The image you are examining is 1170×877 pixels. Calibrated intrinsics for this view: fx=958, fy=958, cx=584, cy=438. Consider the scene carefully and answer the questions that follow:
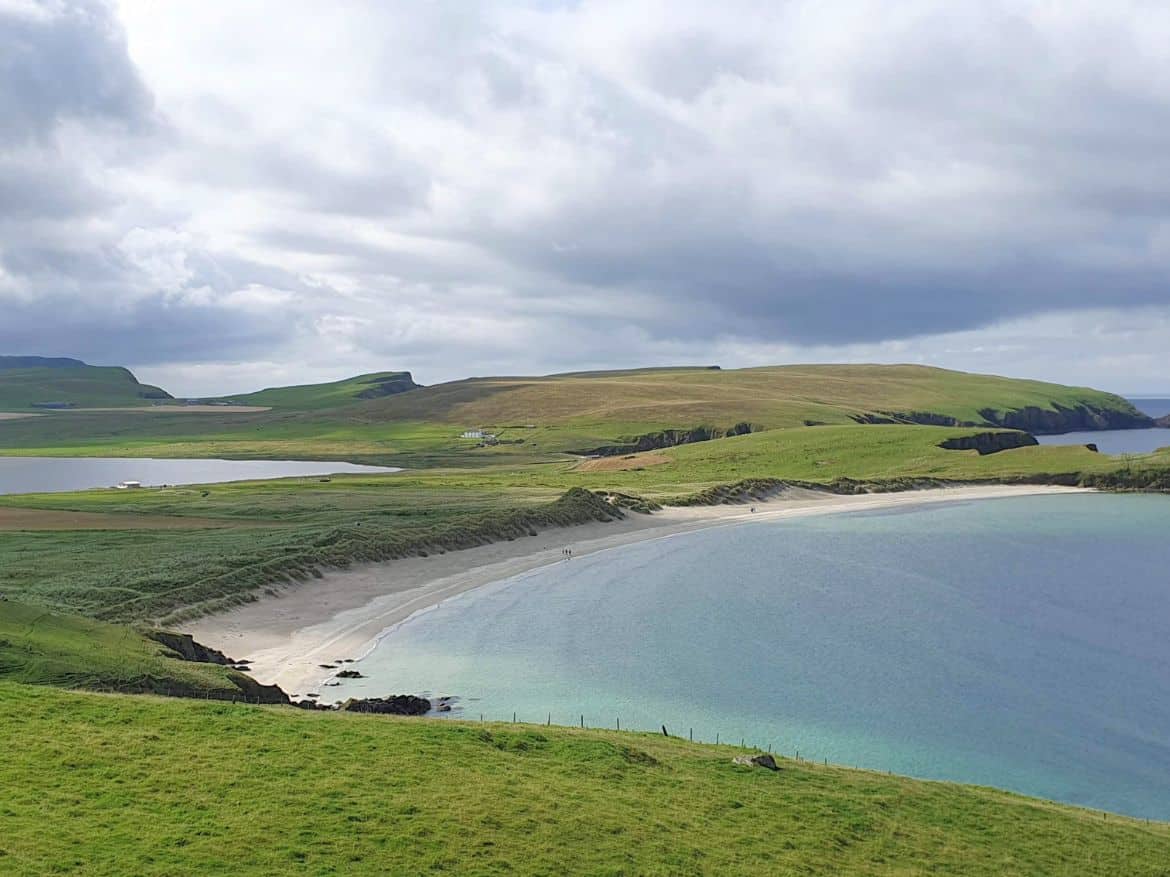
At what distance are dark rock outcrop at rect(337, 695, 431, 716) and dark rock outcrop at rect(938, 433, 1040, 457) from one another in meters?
145

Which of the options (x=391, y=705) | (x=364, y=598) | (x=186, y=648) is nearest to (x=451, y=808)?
(x=391, y=705)

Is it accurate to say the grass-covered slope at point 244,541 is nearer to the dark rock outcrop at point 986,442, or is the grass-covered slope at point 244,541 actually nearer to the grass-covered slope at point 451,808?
the grass-covered slope at point 451,808

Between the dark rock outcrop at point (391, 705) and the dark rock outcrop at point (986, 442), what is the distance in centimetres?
14508

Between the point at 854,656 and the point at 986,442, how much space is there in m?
135

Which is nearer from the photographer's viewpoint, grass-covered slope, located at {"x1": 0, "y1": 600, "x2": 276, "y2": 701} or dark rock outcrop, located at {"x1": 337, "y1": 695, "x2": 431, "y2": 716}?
grass-covered slope, located at {"x1": 0, "y1": 600, "x2": 276, "y2": 701}

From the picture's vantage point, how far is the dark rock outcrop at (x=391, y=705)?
1547 inches

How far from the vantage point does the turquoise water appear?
1556 inches

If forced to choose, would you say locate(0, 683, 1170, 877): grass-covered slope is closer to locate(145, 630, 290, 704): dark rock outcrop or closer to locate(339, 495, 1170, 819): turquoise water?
locate(145, 630, 290, 704): dark rock outcrop

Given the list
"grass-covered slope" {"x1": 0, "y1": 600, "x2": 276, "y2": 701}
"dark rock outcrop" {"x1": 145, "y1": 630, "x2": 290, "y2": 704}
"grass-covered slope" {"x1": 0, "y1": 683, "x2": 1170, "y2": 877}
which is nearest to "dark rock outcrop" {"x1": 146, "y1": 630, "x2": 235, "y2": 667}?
"dark rock outcrop" {"x1": 145, "y1": 630, "x2": 290, "y2": 704}

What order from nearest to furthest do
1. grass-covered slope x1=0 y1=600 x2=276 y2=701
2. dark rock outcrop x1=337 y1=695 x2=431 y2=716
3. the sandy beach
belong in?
A: grass-covered slope x1=0 y1=600 x2=276 y2=701 < dark rock outcrop x1=337 y1=695 x2=431 y2=716 < the sandy beach

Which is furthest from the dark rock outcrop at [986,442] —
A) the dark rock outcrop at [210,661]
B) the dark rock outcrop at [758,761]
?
the dark rock outcrop at [758,761]

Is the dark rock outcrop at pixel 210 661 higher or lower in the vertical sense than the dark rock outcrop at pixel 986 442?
lower

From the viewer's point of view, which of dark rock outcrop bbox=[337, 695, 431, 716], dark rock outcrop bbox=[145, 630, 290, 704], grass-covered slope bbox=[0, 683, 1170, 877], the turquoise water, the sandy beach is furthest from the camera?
the sandy beach

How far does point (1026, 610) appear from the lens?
66938mm
